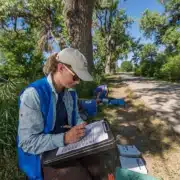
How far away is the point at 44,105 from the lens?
157cm

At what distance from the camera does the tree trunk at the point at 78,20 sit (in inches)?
222

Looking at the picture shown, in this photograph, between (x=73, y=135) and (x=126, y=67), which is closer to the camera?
(x=73, y=135)

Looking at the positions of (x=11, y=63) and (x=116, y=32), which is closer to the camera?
(x=11, y=63)

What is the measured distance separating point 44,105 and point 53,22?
14.0 metres

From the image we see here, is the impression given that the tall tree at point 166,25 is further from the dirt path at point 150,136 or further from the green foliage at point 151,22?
the dirt path at point 150,136

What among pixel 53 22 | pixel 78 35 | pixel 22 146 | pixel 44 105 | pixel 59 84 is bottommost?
pixel 22 146

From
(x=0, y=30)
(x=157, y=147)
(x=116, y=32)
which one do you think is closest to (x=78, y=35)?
(x=157, y=147)

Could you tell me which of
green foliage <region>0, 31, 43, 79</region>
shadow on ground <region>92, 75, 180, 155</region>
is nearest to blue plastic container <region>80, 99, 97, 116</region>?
shadow on ground <region>92, 75, 180, 155</region>

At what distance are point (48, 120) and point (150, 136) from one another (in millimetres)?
2230

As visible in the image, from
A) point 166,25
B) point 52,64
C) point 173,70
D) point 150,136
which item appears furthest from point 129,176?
point 166,25

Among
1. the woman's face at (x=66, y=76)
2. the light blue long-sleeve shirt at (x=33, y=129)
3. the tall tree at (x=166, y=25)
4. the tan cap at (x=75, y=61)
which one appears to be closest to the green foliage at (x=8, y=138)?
the light blue long-sleeve shirt at (x=33, y=129)

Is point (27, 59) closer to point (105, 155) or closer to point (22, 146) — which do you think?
point (105, 155)

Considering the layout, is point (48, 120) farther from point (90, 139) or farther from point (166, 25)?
point (166, 25)

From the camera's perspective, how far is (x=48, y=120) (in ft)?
5.27
